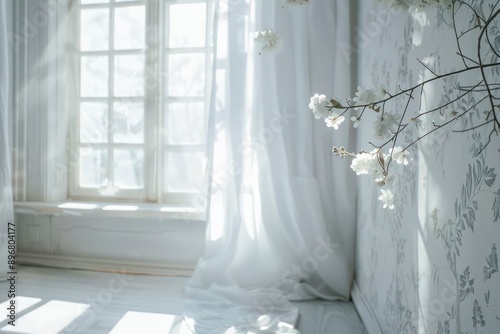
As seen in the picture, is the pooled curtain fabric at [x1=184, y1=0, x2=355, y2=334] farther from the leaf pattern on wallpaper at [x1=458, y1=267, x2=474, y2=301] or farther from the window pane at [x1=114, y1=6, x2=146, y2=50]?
Answer: the leaf pattern on wallpaper at [x1=458, y1=267, x2=474, y2=301]

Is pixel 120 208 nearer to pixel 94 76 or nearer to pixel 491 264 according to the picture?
pixel 94 76

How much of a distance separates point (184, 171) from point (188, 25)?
845 millimetres

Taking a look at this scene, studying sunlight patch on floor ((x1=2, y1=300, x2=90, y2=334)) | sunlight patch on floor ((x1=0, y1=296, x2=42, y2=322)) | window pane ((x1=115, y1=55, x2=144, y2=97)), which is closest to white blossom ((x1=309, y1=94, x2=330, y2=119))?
Answer: sunlight patch on floor ((x1=2, y1=300, x2=90, y2=334))

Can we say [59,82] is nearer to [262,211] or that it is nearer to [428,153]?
[262,211]

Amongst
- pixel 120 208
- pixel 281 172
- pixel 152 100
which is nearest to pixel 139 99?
pixel 152 100

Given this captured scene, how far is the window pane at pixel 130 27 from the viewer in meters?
2.34

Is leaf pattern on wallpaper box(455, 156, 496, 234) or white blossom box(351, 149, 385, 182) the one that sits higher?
white blossom box(351, 149, 385, 182)

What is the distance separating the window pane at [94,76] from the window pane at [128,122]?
0.16 m

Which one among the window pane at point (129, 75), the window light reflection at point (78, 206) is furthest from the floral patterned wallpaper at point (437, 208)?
the window light reflection at point (78, 206)

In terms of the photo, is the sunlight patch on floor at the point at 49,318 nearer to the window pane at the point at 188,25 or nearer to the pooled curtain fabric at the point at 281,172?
the pooled curtain fabric at the point at 281,172

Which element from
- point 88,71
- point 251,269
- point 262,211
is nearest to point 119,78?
point 88,71

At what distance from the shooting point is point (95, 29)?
2408 millimetres

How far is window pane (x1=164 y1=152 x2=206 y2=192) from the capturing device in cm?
225

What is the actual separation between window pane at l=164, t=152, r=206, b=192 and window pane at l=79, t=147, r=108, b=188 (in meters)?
0.41
